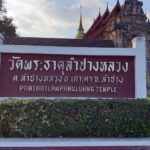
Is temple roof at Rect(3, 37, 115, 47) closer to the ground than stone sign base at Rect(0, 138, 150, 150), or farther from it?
farther from it

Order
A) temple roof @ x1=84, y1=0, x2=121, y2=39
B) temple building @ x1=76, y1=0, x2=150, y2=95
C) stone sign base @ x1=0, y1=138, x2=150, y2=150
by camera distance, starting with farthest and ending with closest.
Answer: temple roof @ x1=84, y1=0, x2=121, y2=39 → temple building @ x1=76, y1=0, x2=150, y2=95 → stone sign base @ x1=0, y1=138, x2=150, y2=150

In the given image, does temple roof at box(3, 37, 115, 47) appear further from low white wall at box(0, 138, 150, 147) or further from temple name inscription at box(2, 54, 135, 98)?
low white wall at box(0, 138, 150, 147)

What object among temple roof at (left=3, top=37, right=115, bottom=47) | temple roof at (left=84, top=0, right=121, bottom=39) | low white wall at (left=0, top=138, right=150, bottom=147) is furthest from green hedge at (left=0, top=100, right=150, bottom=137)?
temple roof at (left=84, top=0, right=121, bottom=39)

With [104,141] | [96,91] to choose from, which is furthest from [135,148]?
[96,91]

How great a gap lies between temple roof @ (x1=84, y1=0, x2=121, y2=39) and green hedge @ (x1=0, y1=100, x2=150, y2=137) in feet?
96.7

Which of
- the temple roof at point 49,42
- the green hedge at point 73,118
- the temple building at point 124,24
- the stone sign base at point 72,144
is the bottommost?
the stone sign base at point 72,144

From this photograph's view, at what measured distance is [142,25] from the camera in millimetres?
33750

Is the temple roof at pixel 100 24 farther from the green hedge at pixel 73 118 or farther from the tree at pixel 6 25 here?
the green hedge at pixel 73 118

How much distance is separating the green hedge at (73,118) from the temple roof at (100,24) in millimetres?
29475

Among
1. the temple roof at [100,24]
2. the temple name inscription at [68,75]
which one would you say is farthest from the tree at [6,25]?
the temple name inscription at [68,75]

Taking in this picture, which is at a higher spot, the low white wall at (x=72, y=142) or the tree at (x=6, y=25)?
the tree at (x=6, y=25)

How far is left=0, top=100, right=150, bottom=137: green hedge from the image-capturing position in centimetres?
676

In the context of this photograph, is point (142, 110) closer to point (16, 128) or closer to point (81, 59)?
point (81, 59)

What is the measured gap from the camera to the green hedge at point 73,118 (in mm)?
A: 6762
